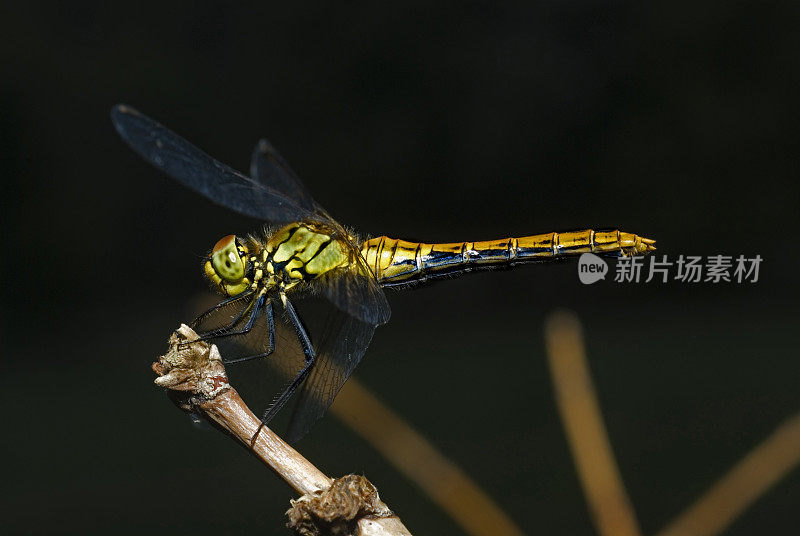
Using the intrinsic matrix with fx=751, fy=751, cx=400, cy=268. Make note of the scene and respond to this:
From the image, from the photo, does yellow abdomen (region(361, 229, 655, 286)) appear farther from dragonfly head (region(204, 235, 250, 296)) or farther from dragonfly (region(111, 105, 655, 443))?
dragonfly head (region(204, 235, 250, 296))

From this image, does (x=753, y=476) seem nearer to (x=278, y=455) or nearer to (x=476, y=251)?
(x=476, y=251)

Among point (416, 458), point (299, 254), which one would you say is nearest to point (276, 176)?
point (299, 254)

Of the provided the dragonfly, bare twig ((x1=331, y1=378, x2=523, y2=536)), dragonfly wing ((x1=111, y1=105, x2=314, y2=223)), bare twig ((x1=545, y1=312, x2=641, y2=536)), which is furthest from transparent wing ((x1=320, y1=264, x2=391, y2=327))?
bare twig ((x1=331, y1=378, x2=523, y2=536))

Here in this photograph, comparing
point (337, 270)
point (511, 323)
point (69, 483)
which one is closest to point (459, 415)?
point (511, 323)

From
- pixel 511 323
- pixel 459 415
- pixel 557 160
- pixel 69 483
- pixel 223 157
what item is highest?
pixel 557 160

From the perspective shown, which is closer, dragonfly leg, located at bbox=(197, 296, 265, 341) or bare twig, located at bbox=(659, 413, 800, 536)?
dragonfly leg, located at bbox=(197, 296, 265, 341)

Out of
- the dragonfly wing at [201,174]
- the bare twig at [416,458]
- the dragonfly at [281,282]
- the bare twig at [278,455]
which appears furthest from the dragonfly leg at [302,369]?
the bare twig at [416,458]

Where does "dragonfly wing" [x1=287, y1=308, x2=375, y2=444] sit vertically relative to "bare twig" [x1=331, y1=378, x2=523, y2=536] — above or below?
below

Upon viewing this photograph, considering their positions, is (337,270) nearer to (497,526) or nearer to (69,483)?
(497,526)
